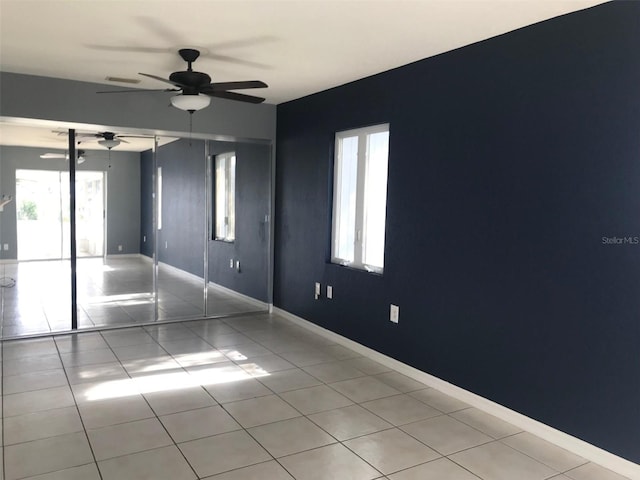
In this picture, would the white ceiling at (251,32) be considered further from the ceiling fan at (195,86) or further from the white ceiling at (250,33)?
the ceiling fan at (195,86)

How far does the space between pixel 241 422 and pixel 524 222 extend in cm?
214

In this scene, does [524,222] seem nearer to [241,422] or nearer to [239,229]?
[241,422]

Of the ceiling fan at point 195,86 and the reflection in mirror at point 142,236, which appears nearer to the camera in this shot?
the ceiling fan at point 195,86

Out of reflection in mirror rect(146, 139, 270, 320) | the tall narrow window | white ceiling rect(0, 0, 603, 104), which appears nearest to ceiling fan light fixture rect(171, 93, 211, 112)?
white ceiling rect(0, 0, 603, 104)

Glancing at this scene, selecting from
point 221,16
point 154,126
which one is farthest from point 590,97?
point 154,126

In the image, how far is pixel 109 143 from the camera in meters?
4.98

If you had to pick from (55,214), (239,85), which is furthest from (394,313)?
(55,214)

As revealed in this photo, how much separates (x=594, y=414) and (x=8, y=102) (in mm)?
5162

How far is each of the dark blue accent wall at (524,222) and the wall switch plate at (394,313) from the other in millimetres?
72

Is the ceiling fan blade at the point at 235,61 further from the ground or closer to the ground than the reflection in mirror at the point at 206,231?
further from the ground

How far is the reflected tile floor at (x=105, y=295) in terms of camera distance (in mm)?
5324

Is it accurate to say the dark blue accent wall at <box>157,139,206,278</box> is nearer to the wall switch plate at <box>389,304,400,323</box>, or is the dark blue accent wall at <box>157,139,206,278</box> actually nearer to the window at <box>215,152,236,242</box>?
the window at <box>215,152,236,242</box>

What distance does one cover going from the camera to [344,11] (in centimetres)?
274

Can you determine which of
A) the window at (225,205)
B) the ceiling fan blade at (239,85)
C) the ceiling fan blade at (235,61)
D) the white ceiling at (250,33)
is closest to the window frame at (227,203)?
the window at (225,205)
